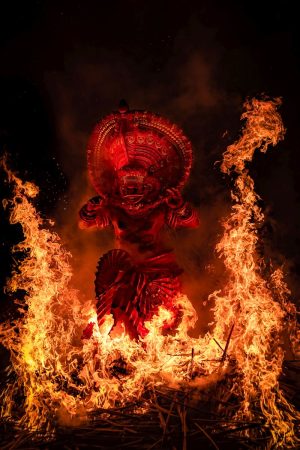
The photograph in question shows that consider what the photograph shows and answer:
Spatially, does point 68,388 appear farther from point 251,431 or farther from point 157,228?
point 157,228

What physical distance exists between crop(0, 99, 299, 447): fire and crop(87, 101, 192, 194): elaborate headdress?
0.76 meters

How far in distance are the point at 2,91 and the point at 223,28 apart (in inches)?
136

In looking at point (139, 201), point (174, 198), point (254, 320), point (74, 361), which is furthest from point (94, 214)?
point (254, 320)

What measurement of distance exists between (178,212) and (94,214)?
100cm

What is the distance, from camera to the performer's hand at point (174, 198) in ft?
17.3

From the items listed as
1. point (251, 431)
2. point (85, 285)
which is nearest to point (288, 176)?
point (85, 285)

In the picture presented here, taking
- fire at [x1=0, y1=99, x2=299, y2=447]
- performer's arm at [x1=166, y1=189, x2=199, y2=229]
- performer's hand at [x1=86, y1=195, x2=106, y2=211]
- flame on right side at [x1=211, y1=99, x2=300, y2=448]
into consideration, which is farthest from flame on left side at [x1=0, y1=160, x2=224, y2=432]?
performer's arm at [x1=166, y1=189, x2=199, y2=229]

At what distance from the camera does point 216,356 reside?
425cm

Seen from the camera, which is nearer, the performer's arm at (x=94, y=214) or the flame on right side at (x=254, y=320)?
the flame on right side at (x=254, y=320)

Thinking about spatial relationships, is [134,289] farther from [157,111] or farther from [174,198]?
[157,111]

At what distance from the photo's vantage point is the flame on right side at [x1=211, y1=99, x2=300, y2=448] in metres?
3.34

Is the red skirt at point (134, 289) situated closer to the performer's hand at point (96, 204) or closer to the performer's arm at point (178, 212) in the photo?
the performer's arm at point (178, 212)

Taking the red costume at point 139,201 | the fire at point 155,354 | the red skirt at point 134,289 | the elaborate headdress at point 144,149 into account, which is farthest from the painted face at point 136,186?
the fire at point 155,354

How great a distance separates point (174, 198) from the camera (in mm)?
5301
